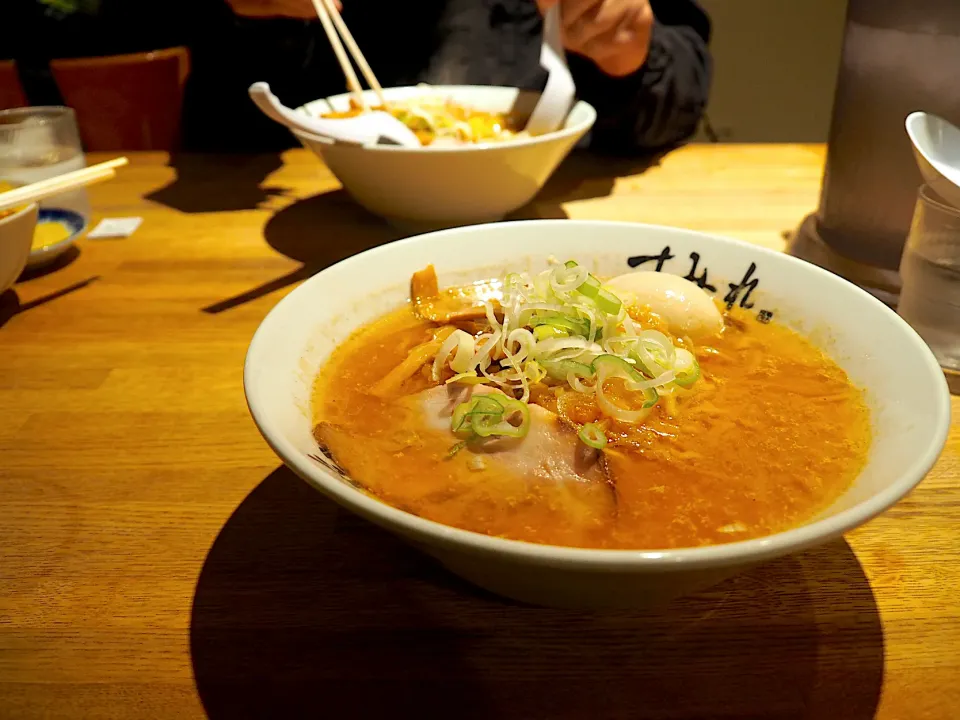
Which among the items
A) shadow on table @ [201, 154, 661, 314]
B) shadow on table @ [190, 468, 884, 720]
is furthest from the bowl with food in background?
shadow on table @ [190, 468, 884, 720]

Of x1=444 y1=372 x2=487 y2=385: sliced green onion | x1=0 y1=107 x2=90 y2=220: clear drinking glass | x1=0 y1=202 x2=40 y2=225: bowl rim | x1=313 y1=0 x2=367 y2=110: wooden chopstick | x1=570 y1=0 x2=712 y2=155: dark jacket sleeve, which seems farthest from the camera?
x1=570 y1=0 x2=712 y2=155: dark jacket sleeve

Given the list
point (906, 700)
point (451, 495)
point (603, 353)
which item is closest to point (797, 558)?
point (906, 700)

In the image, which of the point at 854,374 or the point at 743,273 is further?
the point at 743,273

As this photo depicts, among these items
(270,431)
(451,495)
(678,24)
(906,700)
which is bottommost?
(906,700)

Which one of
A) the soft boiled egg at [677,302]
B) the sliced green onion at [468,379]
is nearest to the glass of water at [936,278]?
the soft boiled egg at [677,302]

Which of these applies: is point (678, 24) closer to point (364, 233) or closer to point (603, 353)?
point (364, 233)

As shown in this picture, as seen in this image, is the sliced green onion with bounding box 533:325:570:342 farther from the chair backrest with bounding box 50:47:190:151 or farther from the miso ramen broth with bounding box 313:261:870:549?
the chair backrest with bounding box 50:47:190:151
